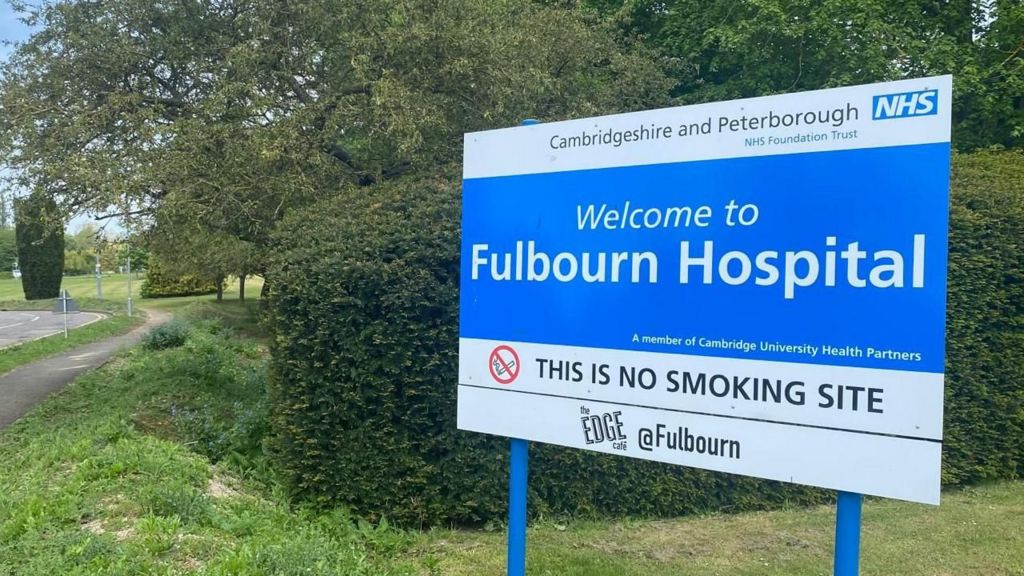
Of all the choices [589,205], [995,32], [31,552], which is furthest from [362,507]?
[995,32]

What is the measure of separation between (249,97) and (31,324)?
67.1 ft

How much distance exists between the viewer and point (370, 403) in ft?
16.2

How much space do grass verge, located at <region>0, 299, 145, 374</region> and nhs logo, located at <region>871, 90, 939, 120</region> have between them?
595 inches

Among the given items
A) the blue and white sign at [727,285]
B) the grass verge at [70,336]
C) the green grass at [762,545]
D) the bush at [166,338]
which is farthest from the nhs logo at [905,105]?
the grass verge at [70,336]

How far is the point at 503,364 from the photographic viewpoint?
3.15 metres

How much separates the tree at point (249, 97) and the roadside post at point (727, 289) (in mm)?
4633

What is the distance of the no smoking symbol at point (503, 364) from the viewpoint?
312cm

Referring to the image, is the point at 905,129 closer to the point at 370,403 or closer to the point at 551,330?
the point at 551,330

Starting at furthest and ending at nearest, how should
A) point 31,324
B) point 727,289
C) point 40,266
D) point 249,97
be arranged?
point 40,266 < point 31,324 < point 249,97 < point 727,289

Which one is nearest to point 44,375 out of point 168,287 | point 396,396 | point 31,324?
point 396,396

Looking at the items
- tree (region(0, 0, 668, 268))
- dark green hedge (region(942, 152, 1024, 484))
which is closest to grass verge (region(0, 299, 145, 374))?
tree (region(0, 0, 668, 268))

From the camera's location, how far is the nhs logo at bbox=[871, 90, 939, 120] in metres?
2.24

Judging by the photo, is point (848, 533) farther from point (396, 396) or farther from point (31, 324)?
point (31, 324)

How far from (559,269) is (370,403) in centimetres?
248
